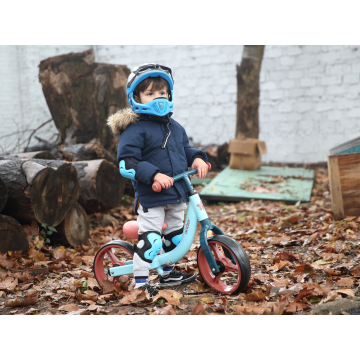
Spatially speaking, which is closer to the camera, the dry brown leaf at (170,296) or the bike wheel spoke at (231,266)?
the dry brown leaf at (170,296)

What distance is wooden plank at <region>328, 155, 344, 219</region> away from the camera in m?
4.57

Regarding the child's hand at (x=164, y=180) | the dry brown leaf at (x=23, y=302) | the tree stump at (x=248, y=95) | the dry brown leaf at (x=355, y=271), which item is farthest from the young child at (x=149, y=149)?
the tree stump at (x=248, y=95)

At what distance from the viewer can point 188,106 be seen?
960 cm

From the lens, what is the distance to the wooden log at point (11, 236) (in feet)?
12.0

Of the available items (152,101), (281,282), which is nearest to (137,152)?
(152,101)

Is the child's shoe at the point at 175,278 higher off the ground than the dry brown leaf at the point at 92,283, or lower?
higher

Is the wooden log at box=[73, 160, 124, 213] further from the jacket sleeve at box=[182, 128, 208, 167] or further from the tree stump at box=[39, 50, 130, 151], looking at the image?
the jacket sleeve at box=[182, 128, 208, 167]

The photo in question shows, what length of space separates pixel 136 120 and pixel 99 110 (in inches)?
145

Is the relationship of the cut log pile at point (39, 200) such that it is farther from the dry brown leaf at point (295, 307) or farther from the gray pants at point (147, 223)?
the dry brown leaf at point (295, 307)

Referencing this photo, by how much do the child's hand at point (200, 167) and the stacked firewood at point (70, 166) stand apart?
68.4 inches

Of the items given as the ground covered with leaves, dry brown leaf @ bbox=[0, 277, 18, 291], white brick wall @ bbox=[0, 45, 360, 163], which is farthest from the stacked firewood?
white brick wall @ bbox=[0, 45, 360, 163]

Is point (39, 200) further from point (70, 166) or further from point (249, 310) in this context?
point (249, 310)
